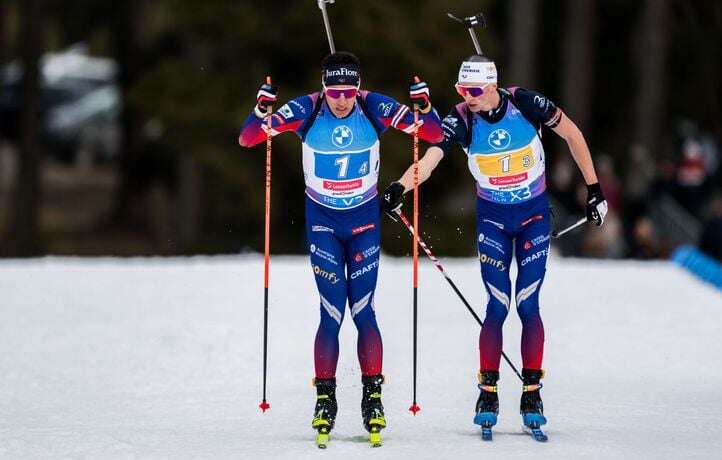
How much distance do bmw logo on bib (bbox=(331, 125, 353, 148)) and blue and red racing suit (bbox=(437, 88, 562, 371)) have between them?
0.60 metres

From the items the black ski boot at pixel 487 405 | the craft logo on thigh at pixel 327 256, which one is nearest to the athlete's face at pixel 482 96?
the craft logo on thigh at pixel 327 256

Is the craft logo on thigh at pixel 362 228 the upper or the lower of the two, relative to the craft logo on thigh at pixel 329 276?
upper

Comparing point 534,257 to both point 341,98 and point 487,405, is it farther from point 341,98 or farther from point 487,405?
point 341,98

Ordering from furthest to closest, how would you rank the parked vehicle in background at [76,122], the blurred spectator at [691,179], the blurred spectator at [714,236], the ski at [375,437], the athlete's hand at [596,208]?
the parked vehicle in background at [76,122]
the blurred spectator at [691,179]
the blurred spectator at [714,236]
the athlete's hand at [596,208]
the ski at [375,437]

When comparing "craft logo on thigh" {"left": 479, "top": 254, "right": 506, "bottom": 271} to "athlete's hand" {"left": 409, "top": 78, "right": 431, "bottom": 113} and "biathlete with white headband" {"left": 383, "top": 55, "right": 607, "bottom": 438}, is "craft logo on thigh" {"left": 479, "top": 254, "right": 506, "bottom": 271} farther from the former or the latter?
"athlete's hand" {"left": 409, "top": 78, "right": 431, "bottom": 113}

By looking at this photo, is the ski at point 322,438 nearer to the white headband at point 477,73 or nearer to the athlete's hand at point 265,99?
the athlete's hand at point 265,99

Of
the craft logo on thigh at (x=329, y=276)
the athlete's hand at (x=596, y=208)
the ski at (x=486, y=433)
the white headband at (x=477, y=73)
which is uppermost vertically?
the white headband at (x=477, y=73)

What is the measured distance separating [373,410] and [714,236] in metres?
11.6

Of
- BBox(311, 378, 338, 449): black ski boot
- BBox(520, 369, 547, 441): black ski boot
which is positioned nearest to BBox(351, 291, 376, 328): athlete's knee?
BBox(311, 378, 338, 449): black ski boot

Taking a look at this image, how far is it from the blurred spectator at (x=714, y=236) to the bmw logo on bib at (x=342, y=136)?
37.2 ft

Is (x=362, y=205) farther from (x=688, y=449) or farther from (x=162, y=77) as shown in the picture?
(x=162, y=77)

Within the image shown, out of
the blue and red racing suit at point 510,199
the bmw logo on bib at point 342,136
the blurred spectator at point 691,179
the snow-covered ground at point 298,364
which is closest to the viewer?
the bmw logo on bib at point 342,136

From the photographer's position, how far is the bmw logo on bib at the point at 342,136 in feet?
29.9

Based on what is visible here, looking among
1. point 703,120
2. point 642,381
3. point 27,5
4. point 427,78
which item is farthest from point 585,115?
point 642,381
